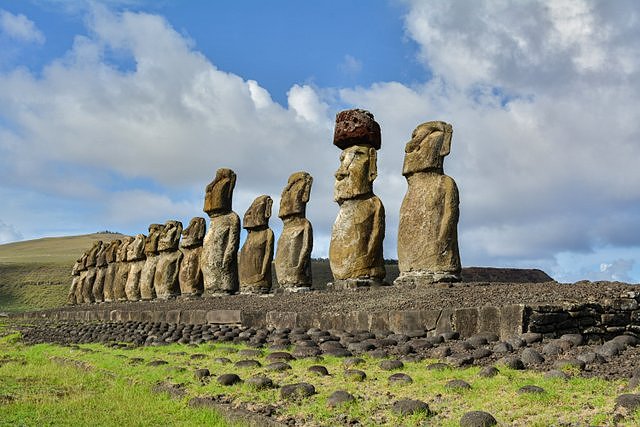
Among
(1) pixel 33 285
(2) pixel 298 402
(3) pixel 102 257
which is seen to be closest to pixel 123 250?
(3) pixel 102 257

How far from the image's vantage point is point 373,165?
13.6m

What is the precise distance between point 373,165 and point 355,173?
442 millimetres

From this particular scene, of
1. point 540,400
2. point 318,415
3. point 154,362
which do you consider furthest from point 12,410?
point 540,400

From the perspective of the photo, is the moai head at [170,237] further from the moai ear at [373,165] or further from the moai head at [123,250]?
the moai ear at [373,165]

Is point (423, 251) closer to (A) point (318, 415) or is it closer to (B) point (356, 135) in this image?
(B) point (356, 135)

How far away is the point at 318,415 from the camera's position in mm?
4750

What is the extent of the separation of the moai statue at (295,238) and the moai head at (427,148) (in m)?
3.72

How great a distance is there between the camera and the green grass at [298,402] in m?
4.41

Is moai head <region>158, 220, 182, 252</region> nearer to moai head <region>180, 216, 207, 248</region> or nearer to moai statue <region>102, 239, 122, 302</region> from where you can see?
moai head <region>180, 216, 207, 248</region>

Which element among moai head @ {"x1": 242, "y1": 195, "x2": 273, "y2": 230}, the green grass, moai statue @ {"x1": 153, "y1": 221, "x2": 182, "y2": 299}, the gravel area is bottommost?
the green grass

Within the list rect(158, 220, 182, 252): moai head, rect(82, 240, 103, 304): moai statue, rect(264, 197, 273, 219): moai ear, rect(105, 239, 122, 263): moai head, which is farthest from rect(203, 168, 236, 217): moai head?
rect(82, 240, 103, 304): moai statue

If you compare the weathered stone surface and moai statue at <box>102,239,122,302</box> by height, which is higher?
the weathered stone surface

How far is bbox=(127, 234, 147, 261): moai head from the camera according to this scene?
25766 millimetres

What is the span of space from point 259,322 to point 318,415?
6.81 metres
